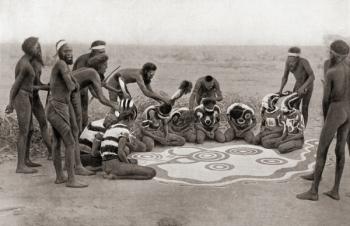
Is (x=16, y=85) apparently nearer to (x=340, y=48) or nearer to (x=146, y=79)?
(x=146, y=79)

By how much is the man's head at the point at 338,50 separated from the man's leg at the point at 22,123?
11.9 feet

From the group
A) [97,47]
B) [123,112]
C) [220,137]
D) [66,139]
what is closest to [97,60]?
[97,47]

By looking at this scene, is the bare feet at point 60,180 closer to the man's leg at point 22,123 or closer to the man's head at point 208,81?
the man's leg at point 22,123

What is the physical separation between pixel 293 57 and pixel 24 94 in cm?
395

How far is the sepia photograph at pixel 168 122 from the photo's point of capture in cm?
490

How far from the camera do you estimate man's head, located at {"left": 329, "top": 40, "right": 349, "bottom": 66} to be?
4852mm

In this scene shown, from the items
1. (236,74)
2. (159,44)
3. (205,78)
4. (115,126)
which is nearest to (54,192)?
(115,126)

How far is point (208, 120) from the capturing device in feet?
24.5

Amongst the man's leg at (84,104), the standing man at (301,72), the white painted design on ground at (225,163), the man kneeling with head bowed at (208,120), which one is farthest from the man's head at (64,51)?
the standing man at (301,72)

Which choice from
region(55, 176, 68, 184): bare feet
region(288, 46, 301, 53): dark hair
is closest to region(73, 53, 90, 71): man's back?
region(55, 176, 68, 184): bare feet

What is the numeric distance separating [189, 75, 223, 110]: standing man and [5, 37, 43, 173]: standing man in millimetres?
2782

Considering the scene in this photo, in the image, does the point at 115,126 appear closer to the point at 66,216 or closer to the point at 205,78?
the point at 66,216

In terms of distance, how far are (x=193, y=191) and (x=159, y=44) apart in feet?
8.18

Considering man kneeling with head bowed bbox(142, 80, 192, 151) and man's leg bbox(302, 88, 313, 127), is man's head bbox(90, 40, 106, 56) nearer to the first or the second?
man kneeling with head bowed bbox(142, 80, 192, 151)
